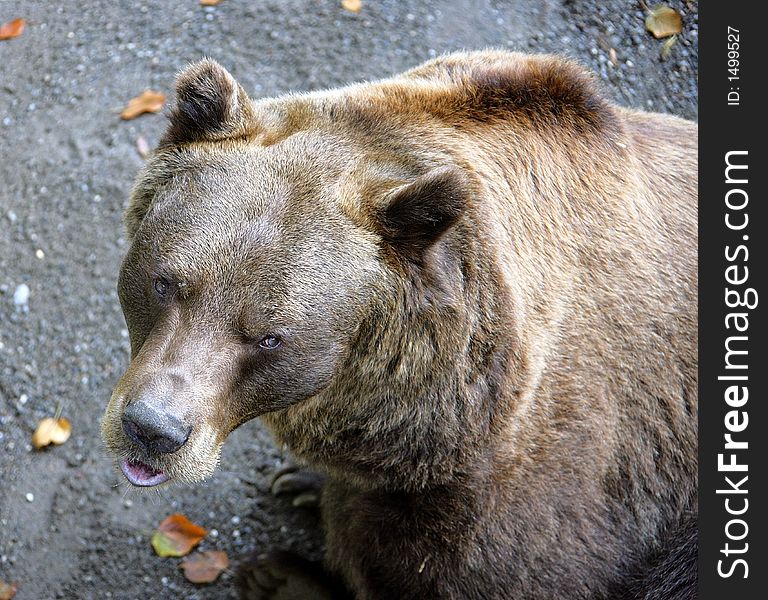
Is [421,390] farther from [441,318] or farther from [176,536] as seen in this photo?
[176,536]

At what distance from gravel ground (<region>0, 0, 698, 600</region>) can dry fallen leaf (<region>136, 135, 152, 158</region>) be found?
0.17ft

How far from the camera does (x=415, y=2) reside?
666 centimetres

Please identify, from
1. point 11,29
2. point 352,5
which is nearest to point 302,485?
point 352,5

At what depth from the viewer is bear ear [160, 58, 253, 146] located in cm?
343

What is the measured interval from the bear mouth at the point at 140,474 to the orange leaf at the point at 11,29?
169 inches

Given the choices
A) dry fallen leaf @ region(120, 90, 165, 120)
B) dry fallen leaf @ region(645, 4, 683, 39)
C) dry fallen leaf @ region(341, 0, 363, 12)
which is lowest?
dry fallen leaf @ region(645, 4, 683, 39)

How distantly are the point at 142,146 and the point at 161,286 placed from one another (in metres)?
3.21

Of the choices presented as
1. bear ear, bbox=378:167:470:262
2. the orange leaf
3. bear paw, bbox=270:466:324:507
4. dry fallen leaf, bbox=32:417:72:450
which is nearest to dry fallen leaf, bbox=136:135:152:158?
the orange leaf

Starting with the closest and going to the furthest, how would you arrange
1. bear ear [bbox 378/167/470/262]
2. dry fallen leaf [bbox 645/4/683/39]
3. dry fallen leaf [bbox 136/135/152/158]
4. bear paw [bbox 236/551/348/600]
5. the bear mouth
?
bear ear [bbox 378/167/470/262], the bear mouth, bear paw [bbox 236/551/348/600], dry fallen leaf [bbox 136/135/152/158], dry fallen leaf [bbox 645/4/683/39]

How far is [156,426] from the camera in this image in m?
3.04

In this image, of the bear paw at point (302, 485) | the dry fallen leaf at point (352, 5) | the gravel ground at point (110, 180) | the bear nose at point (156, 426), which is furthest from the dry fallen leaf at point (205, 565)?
the dry fallen leaf at point (352, 5)

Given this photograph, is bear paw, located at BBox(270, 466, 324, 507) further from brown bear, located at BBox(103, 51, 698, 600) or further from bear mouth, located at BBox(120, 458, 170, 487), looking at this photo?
bear mouth, located at BBox(120, 458, 170, 487)

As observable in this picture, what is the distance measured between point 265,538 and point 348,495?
113 centimetres
